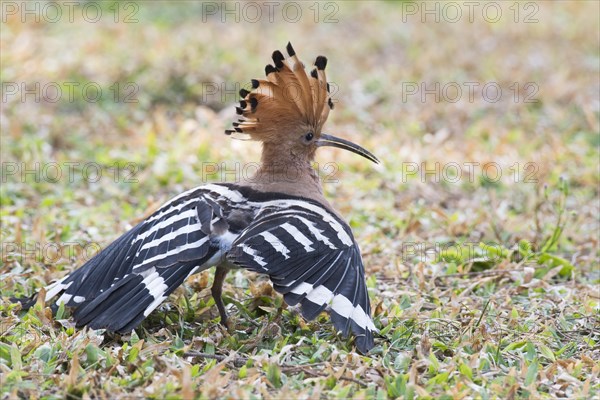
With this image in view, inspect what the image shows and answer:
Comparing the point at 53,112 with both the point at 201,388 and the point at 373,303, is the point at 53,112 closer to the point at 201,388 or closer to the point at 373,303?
the point at 373,303

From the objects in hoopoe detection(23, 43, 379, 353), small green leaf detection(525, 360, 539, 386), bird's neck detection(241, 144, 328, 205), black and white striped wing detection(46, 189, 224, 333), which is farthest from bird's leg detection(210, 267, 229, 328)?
small green leaf detection(525, 360, 539, 386)

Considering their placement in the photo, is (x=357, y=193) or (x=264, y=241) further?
(x=357, y=193)

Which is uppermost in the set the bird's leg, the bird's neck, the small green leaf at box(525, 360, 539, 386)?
the bird's neck

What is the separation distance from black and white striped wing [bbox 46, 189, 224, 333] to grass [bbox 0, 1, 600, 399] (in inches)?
4.9

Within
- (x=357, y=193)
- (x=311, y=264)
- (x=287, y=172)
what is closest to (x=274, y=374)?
(x=311, y=264)

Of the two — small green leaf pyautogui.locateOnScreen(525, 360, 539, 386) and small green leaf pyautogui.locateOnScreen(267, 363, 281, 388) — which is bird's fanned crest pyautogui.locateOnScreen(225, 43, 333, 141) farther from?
small green leaf pyautogui.locateOnScreen(525, 360, 539, 386)

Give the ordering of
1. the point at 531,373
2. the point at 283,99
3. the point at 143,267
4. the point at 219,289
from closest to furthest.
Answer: the point at 531,373 → the point at 143,267 → the point at 219,289 → the point at 283,99

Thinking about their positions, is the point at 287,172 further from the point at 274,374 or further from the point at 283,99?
the point at 274,374

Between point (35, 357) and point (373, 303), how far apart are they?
164cm

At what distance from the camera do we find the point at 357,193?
621cm

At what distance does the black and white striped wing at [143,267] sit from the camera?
361 cm

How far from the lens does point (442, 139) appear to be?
7.34 m

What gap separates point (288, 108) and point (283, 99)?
0.08m

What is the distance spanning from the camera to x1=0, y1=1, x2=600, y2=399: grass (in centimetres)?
344
